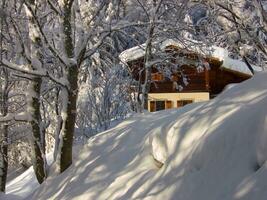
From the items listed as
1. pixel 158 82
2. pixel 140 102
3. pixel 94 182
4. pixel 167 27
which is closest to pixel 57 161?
pixel 94 182

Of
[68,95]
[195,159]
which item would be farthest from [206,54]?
[195,159]

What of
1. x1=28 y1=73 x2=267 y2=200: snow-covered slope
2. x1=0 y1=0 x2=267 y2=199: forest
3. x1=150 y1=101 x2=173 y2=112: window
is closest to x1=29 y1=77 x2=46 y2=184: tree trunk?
x1=0 y1=0 x2=267 y2=199: forest

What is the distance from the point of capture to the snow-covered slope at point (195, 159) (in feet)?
12.1

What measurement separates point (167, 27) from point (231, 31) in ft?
→ 17.3

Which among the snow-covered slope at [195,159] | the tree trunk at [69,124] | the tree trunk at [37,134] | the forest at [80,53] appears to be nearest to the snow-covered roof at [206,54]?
the forest at [80,53]

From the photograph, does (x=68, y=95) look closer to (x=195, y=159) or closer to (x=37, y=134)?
(x=37, y=134)

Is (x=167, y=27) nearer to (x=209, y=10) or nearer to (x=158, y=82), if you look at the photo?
(x=209, y=10)

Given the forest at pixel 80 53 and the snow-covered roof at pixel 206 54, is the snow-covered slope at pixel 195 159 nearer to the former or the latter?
the forest at pixel 80 53

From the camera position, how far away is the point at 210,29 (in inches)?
574

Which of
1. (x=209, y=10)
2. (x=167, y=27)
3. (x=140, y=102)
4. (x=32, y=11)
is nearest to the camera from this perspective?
(x=32, y=11)

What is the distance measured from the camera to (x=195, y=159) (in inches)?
168

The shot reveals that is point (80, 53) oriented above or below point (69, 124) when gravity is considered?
above

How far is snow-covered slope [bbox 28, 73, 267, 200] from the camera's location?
3.69m

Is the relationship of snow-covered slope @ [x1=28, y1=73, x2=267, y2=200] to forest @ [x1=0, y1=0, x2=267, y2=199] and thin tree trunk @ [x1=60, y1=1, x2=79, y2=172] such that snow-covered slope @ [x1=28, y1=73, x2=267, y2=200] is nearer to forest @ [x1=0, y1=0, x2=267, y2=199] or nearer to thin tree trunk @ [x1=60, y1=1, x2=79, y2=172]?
thin tree trunk @ [x1=60, y1=1, x2=79, y2=172]
